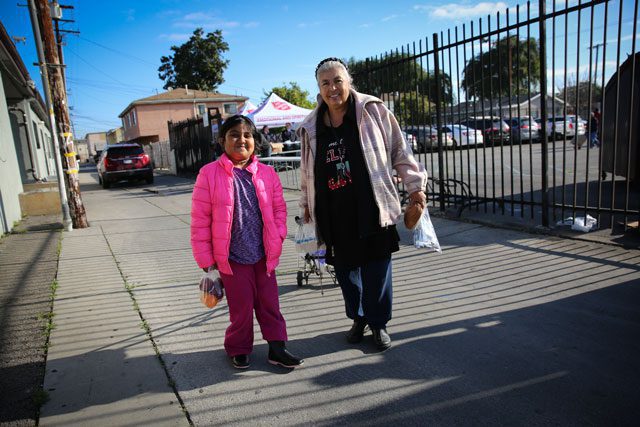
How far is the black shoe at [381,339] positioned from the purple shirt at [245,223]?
95 cm

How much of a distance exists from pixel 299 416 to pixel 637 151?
22.9 ft

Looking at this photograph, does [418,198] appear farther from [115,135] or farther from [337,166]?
[115,135]

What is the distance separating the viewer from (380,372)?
2.85m

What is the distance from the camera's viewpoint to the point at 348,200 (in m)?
3.03

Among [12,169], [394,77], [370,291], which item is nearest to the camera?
[370,291]

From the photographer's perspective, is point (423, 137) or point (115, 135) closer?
point (423, 137)

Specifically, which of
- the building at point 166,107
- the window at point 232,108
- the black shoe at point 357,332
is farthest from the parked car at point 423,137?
the building at point 166,107

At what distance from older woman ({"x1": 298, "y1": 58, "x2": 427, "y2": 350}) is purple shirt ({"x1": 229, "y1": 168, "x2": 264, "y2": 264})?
0.41 m

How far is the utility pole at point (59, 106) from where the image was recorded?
8.05m

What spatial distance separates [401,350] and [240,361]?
108cm

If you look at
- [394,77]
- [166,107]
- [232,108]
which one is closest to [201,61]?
[166,107]

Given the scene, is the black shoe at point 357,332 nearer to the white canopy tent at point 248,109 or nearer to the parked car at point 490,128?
the parked car at point 490,128

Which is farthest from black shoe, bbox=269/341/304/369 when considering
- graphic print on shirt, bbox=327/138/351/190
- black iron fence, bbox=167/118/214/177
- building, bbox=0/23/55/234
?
black iron fence, bbox=167/118/214/177

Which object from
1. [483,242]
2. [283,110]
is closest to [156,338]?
[483,242]
